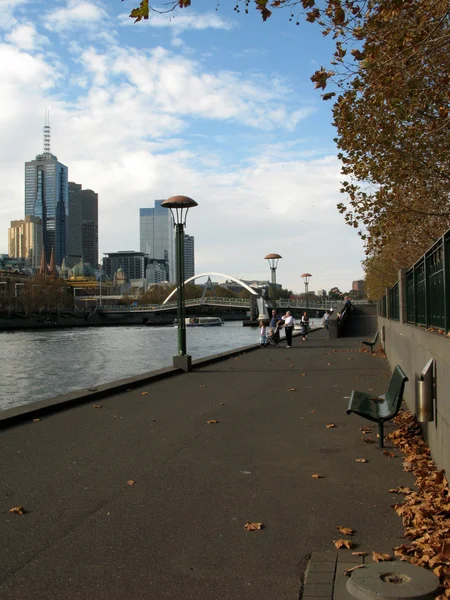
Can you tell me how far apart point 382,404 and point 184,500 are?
148 inches

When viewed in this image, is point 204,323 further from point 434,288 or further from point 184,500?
point 184,500

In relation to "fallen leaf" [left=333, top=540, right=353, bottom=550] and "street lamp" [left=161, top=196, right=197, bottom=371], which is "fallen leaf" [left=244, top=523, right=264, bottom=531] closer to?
"fallen leaf" [left=333, top=540, right=353, bottom=550]

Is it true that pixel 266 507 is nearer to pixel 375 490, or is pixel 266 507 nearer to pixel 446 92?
pixel 375 490

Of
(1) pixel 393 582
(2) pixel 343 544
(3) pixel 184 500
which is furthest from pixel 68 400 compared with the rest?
(1) pixel 393 582

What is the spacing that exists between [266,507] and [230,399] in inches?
236

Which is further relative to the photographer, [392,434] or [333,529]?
[392,434]

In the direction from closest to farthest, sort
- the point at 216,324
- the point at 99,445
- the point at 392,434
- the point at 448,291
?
1. the point at 448,291
2. the point at 99,445
3. the point at 392,434
4. the point at 216,324

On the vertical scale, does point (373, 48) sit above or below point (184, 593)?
above

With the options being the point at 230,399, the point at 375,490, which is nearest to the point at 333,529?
the point at 375,490

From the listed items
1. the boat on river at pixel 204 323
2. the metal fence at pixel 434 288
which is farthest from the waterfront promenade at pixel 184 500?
the boat on river at pixel 204 323

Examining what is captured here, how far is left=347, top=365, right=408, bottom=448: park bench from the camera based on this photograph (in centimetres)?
678

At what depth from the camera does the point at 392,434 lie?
7.78 meters

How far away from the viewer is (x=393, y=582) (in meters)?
3.46

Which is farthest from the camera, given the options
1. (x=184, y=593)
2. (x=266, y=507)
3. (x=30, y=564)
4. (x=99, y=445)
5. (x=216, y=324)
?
(x=216, y=324)
